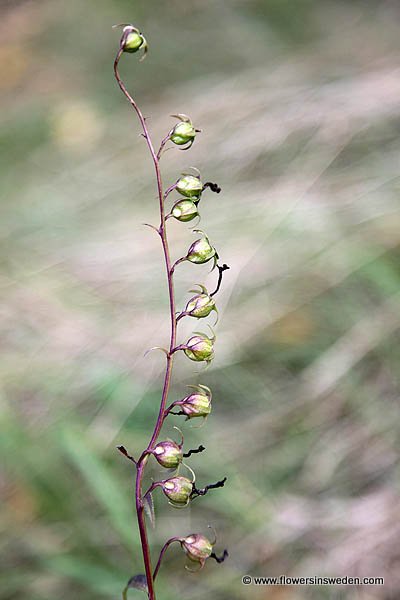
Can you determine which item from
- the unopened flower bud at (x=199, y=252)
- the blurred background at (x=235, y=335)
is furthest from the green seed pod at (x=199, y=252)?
the blurred background at (x=235, y=335)

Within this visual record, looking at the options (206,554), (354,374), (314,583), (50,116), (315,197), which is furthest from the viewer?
(50,116)

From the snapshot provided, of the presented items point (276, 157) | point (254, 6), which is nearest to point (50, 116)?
point (254, 6)

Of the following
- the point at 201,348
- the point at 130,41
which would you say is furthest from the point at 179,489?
the point at 130,41

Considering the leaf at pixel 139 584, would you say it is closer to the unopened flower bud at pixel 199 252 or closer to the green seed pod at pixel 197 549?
the green seed pod at pixel 197 549

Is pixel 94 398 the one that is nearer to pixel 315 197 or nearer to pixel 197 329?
pixel 197 329

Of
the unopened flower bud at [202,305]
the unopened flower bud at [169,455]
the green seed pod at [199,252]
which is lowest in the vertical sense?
the unopened flower bud at [169,455]

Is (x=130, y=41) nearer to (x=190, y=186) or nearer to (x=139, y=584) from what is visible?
(x=190, y=186)
